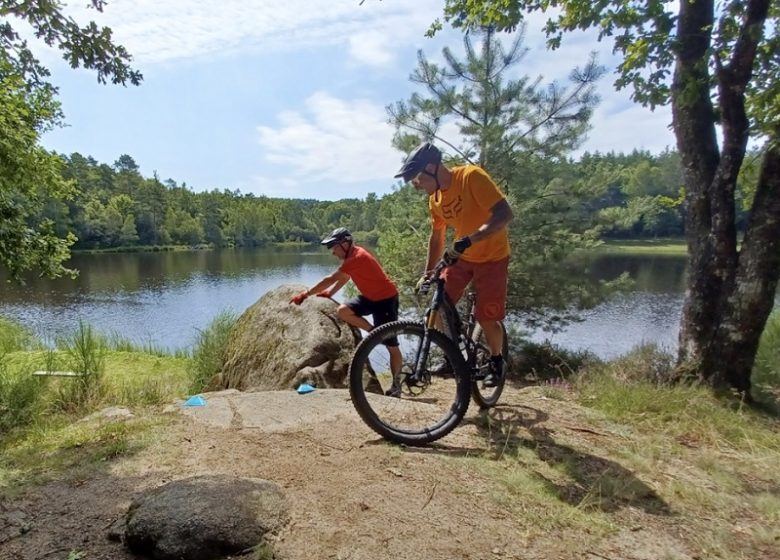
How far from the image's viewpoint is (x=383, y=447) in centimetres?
288

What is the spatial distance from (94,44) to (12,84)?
2.55 m

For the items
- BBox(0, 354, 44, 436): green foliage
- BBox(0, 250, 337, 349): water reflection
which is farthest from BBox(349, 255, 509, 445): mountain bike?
BBox(0, 250, 337, 349): water reflection

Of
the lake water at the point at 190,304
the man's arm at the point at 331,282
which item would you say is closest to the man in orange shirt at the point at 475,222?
the man's arm at the point at 331,282

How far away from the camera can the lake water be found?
15.6 m

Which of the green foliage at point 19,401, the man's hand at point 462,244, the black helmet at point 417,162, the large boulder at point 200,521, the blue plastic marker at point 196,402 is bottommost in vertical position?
the green foliage at point 19,401

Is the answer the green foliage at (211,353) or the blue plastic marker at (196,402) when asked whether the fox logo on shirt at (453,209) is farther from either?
the green foliage at (211,353)

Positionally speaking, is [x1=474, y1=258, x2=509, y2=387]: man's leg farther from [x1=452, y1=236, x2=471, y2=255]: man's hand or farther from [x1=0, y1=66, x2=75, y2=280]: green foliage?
[x1=0, y1=66, x2=75, y2=280]: green foliage

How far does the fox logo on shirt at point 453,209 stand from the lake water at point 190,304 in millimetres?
5979

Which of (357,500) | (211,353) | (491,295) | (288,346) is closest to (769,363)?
(491,295)

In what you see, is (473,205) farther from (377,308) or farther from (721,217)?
(721,217)

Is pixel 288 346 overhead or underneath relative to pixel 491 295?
underneath

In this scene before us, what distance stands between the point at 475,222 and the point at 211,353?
17.4ft

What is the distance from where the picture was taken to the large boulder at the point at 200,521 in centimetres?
184

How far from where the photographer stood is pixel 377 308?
472 centimetres
